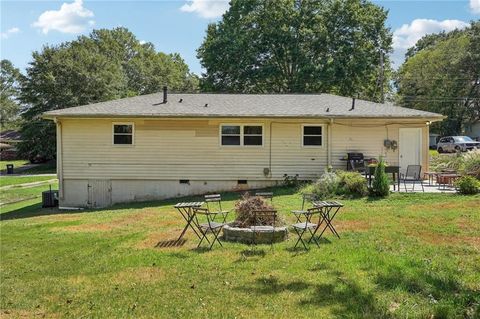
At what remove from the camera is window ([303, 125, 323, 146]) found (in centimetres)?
1653

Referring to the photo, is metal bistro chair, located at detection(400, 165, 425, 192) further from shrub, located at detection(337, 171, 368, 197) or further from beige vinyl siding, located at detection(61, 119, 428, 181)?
shrub, located at detection(337, 171, 368, 197)

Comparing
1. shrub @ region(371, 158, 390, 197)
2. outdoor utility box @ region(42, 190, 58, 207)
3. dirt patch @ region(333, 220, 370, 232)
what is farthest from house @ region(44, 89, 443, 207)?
dirt patch @ region(333, 220, 370, 232)

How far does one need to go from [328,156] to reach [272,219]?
8.81 m

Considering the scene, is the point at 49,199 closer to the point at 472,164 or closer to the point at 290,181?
the point at 290,181

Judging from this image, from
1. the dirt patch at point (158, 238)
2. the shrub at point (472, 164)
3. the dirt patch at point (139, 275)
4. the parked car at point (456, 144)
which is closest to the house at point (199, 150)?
→ the shrub at point (472, 164)

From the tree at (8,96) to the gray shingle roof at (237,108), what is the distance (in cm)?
6559

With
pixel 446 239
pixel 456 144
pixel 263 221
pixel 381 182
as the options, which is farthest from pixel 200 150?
pixel 456 144

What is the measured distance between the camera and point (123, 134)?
16531 mm

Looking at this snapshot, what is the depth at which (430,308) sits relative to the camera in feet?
14.2

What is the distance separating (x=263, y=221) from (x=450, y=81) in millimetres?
42625

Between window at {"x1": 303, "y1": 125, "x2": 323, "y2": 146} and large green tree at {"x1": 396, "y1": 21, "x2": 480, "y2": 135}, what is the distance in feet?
108

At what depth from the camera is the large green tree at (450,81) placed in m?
42.7

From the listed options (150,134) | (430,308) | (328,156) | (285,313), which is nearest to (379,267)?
(430,308)

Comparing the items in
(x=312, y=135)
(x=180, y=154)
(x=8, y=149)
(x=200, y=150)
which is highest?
A: (x=312, y=135)
